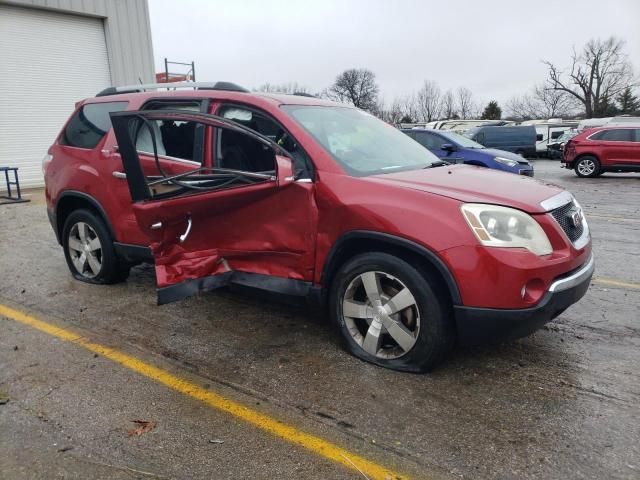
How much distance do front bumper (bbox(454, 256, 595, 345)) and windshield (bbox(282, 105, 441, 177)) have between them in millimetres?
1183

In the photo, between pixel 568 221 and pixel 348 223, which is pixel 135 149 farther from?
pixel 568 221

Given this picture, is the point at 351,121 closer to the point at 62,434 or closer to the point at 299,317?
the point at 299,317

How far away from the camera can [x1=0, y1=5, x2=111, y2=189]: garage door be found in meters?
13.6

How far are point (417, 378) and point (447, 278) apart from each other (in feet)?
2.32

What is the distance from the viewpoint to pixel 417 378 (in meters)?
3.22

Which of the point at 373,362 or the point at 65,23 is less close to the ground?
the point at 65,23

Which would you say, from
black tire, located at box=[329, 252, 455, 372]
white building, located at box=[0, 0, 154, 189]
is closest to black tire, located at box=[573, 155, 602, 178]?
white building, located at box=[0, 0, 154, 189]

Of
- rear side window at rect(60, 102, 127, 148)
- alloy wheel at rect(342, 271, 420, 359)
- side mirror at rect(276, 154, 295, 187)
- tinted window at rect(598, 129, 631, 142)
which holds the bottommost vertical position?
alloy wheel at rect(342, 271, 420, 359)

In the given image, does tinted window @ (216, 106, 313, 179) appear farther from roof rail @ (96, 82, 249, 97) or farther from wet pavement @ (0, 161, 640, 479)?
wet pavement @ (0, 161, 640, 479)

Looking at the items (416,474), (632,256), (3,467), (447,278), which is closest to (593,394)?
(447,278)

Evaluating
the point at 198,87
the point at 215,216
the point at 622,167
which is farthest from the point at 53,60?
the point at 622,167

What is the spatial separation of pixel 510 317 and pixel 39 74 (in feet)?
49.9

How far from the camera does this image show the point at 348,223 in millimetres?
3273

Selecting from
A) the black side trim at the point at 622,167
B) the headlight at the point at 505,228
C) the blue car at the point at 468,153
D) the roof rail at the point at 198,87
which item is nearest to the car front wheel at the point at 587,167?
the black side trim at the point at 622,167
